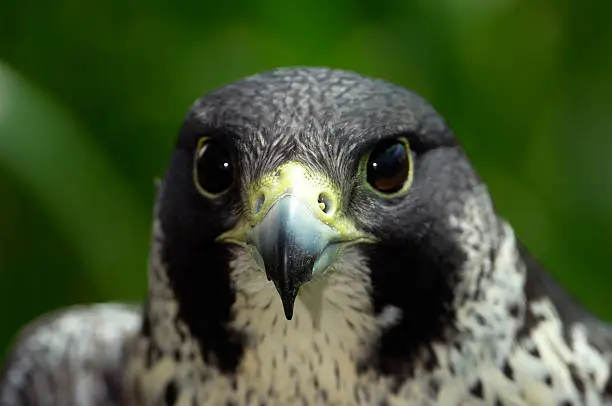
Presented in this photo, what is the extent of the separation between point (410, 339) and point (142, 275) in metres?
1.39

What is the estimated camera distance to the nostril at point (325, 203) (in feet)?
3.86

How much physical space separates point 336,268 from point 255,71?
127cm

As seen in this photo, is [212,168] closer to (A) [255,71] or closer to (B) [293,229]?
(B) [293,229]

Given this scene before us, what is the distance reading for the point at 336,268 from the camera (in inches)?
48.3

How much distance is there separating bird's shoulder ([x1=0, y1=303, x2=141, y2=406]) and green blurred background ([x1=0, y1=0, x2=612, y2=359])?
0.49 metres

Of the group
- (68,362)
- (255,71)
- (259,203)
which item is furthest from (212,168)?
(255,71)

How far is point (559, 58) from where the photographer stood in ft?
8.43

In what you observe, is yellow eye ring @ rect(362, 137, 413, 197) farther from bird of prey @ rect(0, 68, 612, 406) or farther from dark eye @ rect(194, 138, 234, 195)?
dark eye @ rect(194, 138, 234, 195)

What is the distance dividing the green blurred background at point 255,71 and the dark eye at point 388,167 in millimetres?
1121

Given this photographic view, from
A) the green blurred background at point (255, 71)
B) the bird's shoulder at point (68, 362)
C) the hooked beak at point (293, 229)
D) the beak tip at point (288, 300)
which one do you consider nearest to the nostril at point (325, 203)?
the hooked beak at point (293, 229)

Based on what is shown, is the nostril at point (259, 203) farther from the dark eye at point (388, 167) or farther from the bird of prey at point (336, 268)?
the dark eye at point (388, 167)

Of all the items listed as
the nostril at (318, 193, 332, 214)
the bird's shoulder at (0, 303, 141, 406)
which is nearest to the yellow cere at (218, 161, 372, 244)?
the nostril at (318, 193, 332, 214)

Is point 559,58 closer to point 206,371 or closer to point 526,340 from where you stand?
point 526,340

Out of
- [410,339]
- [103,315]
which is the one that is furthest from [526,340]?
[103,315]
